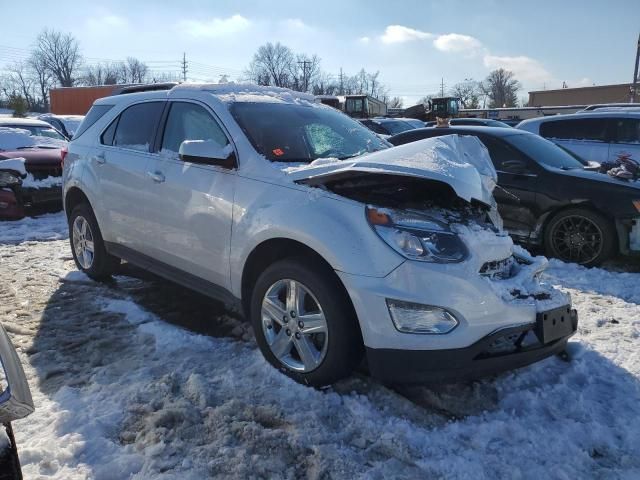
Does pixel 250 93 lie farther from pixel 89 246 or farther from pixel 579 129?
pixel 579 129

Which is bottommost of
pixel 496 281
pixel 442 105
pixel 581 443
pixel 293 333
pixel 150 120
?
pixel 581 443

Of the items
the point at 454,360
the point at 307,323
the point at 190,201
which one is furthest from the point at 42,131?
the point at 454,360

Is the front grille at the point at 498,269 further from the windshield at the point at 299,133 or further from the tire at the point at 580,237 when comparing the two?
the tire at the point at 580,237

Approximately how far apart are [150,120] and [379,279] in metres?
2.78

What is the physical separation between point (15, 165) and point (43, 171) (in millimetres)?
535

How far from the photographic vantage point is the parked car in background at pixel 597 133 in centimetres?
894

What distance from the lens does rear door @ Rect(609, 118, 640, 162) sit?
29.1ft

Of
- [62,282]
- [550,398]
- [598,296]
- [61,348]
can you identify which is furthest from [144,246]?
[598,296]

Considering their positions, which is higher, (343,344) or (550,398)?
(343,344)

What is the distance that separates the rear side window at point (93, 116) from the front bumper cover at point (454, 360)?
384cm

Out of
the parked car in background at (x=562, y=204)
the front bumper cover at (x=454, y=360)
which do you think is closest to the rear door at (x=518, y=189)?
the parked car in background at (x=562, y=204)

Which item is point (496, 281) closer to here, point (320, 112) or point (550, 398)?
point (550, 398)

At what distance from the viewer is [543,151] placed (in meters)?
6.66

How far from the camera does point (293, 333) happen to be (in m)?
3.16
